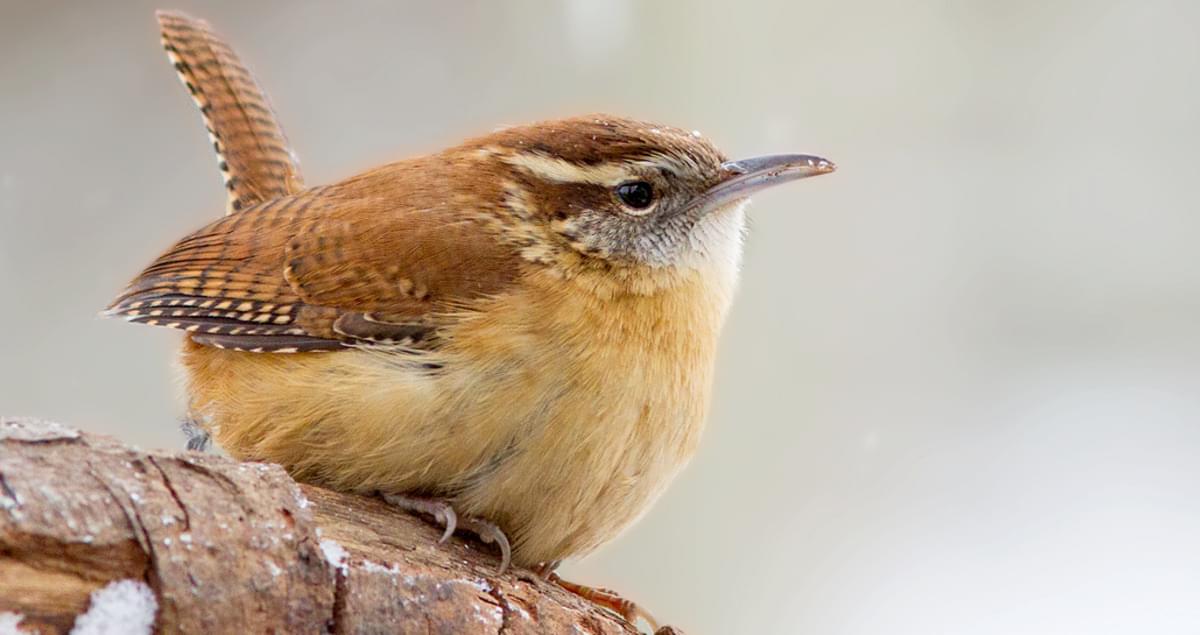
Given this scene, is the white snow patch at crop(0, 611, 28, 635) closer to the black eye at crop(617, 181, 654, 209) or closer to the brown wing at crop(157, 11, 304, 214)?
the black eye at crop(617, 181, 654, 209)

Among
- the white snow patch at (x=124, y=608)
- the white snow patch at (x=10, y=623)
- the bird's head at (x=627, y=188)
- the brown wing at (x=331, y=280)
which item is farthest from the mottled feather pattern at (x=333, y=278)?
the white snow patch at (x=10, y=623)

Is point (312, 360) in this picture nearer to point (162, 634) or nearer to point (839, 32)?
point (162, 634)

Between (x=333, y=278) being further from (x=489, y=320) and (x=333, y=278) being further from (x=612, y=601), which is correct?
(x=612, y=601)

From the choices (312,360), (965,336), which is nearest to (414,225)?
(312,360)

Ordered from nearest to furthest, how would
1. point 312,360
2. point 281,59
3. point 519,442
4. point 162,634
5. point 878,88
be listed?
point 162,634 < point 519,442 < point 312,360 < point 281,59 < point 878,88

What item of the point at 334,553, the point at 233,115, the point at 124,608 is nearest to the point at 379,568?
the point at 334,553

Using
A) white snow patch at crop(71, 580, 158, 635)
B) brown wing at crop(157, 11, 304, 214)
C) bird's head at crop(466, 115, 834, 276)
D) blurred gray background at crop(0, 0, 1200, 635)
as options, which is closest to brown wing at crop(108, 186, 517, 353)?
bird's head at crop(466, 115, 834, 276)

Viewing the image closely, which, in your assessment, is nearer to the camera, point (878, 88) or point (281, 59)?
→ point (281, 59)
